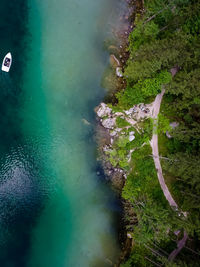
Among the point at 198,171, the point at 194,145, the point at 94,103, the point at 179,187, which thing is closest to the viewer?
the point at 198,171

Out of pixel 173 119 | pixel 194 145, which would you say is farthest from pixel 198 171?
pixel 173 119

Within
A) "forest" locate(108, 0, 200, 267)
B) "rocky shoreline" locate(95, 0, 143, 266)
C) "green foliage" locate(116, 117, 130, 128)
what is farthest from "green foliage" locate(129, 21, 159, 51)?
"green foliage" locate(116, 117, 130, 128)

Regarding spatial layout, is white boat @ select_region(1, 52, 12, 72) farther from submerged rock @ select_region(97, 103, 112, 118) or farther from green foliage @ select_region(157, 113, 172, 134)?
green foliage @ select_region(157, 113, 172, 134)

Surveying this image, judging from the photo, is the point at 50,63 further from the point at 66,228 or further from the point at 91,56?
the point at 66,228

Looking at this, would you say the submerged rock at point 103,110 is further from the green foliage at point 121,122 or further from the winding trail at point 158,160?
the winding trail at point 158,160

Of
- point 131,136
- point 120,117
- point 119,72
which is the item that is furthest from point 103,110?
point 119,72

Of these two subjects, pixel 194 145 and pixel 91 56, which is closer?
pixel 194 145
